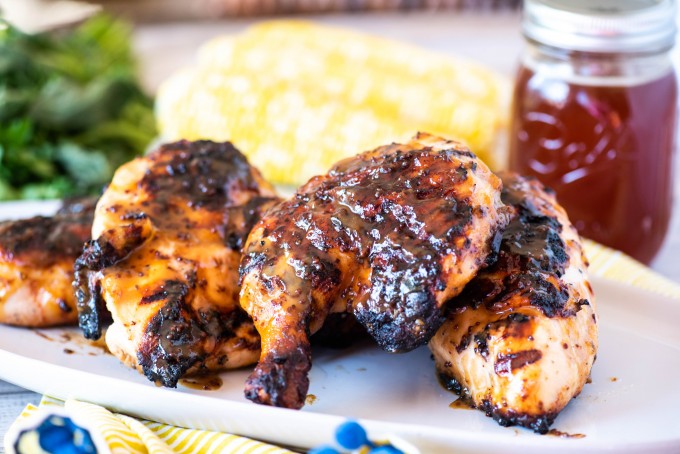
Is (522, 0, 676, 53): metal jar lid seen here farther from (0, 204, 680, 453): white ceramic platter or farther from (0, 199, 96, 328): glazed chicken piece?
(0, 199, 96, 328): glazed chicken piece

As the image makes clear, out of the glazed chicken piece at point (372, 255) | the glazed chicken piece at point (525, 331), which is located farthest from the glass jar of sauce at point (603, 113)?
the glazed chicken piece at point (372, 255)

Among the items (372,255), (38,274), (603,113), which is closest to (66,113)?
(38,274)

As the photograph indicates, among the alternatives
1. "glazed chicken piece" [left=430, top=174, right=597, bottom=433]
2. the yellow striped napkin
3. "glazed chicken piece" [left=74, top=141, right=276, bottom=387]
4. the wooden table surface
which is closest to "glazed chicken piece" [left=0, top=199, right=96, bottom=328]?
"glazed chicken piece" [left=74, top=141, right=276, bottom=387]

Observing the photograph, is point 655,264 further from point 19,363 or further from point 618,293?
point 19,363

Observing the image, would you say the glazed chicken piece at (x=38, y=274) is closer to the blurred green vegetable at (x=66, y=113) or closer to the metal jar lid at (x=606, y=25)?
the blurred green vegetable at (x=66, y=113)

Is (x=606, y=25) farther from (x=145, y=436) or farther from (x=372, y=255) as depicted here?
(x=145, y=436)

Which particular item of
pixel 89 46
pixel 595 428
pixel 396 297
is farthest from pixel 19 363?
pixel 89 46
